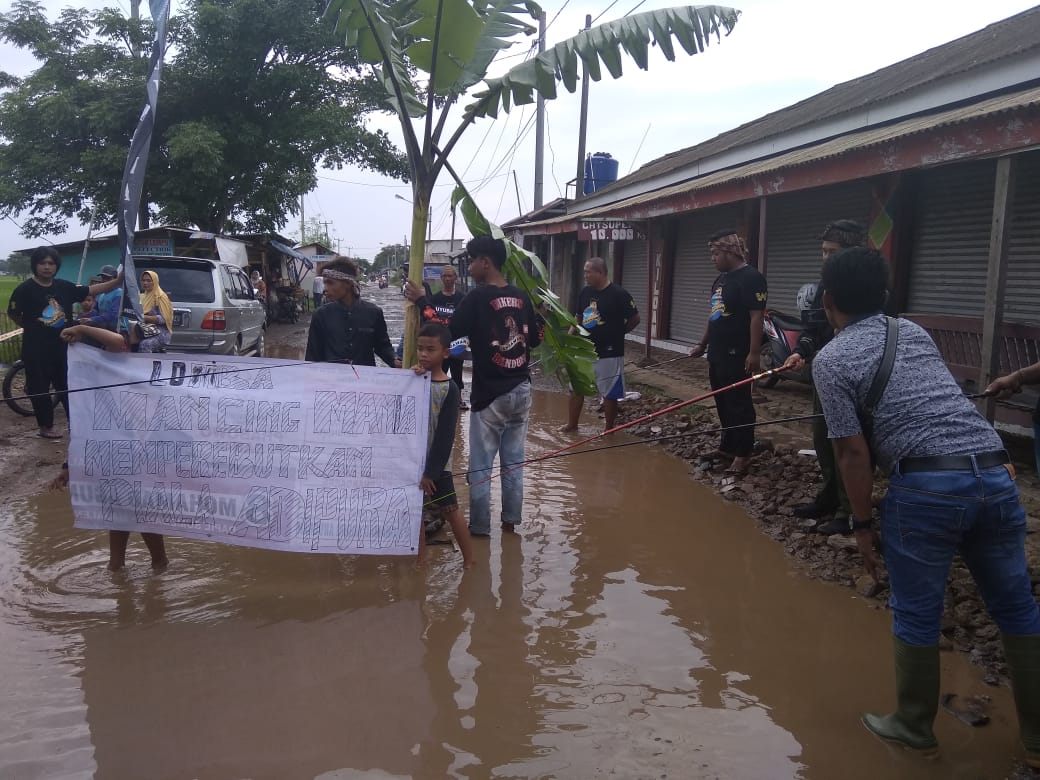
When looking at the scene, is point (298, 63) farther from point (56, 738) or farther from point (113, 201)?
point (56, 738)

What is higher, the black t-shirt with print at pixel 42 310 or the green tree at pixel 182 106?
the green tree at pixel 182 106

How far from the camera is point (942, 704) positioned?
3.12m

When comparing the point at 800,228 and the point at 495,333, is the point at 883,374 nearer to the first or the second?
the point at 495,333

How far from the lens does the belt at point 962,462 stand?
2568 millimetres

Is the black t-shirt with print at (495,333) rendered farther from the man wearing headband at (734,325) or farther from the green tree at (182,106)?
the green tree at (182,106)

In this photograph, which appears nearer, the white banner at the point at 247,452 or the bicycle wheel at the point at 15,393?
the white banner at the point at 247,452

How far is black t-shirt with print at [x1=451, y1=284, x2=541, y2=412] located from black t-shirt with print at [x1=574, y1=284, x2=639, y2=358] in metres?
2.97

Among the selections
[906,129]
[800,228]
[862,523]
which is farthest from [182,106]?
[862,523]

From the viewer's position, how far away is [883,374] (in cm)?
265

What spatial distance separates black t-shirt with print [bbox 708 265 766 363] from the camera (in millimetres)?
5898

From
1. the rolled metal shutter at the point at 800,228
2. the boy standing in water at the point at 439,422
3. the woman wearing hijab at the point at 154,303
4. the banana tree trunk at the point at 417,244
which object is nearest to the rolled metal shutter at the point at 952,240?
the rolled metal shutter at the point at 800,228

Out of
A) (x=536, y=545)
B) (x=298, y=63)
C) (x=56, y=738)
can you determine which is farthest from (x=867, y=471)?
(x=298, y=63)

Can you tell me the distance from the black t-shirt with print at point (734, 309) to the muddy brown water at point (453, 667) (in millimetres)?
1604

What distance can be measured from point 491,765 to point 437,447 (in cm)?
182
